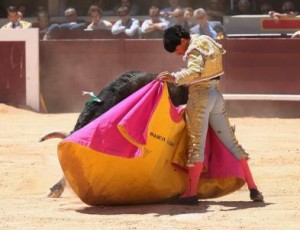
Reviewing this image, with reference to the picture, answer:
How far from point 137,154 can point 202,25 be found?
19.7 feet

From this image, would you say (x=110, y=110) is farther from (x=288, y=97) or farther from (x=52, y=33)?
(x=52, y=33)

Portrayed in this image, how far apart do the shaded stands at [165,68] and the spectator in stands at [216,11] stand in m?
1.68

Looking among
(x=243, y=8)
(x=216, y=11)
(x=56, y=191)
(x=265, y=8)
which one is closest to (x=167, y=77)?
(x=56, y=191)

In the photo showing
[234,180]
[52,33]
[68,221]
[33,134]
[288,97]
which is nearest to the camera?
[68,221]

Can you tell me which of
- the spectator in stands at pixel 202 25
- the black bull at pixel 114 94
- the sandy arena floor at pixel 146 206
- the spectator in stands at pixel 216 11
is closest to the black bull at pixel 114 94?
the black bull at pixel 114 94

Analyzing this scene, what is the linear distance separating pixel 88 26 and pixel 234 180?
728 centimetres

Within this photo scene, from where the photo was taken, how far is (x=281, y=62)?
36.5ft

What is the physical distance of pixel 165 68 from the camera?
37.3 ft

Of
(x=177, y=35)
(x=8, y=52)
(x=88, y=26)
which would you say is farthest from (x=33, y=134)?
(x=177, y=35)

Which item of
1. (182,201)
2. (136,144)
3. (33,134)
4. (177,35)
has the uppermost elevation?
(177,35)

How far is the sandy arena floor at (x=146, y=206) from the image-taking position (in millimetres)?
4547

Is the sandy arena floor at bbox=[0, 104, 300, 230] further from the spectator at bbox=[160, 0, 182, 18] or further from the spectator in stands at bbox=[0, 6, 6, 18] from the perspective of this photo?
the spectator in stands at bbox=[0, 6, 6, 18]

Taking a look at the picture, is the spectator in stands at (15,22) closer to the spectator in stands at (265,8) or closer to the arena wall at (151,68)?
the arena wall at (151,68)

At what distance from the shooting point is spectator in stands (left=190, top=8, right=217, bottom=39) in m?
10.7
